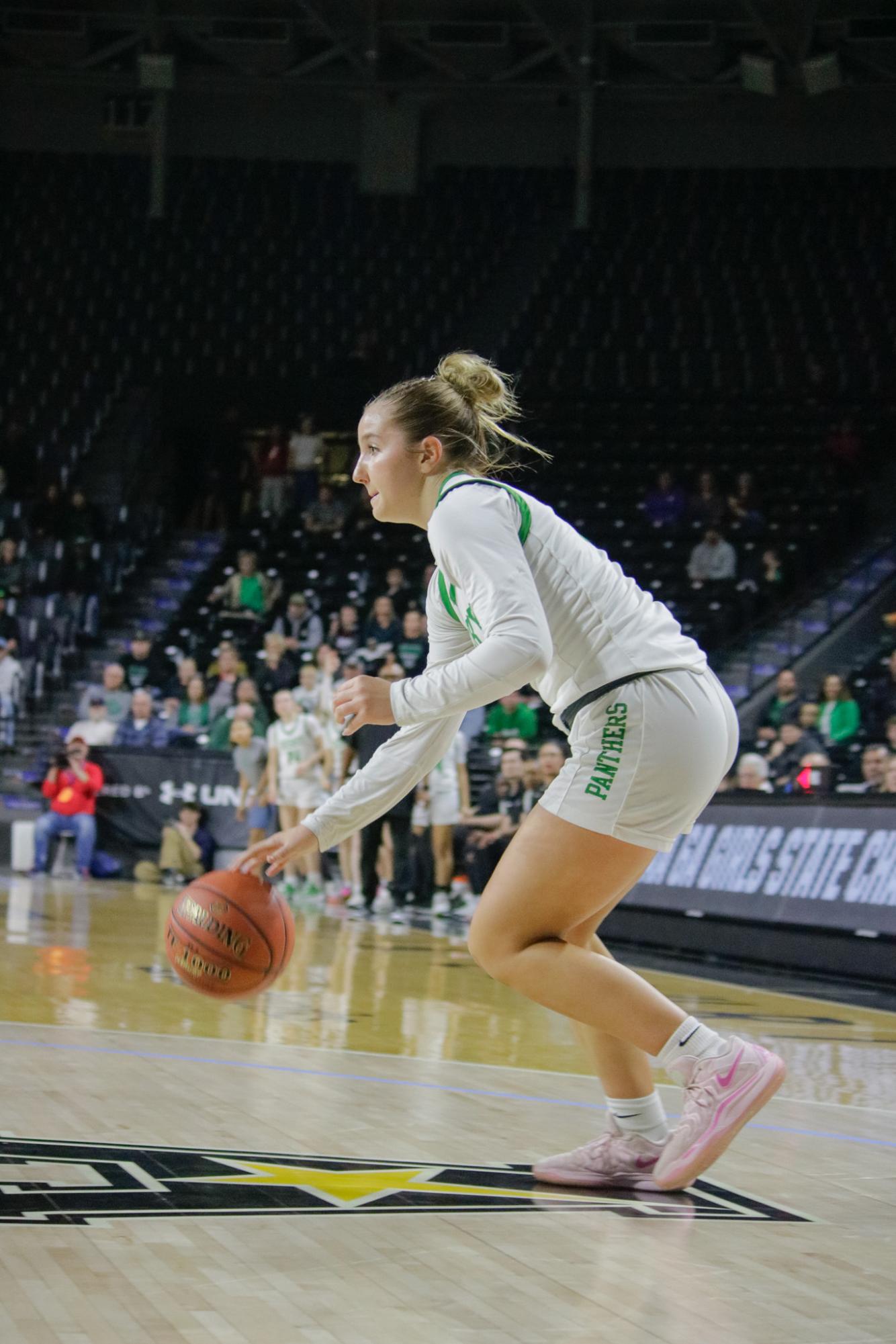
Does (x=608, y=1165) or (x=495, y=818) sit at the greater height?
(x=495, y=818)

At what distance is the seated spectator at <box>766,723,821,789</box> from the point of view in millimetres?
10898

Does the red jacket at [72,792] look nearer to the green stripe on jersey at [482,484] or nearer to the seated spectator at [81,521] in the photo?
the seated spectator at [81,521]

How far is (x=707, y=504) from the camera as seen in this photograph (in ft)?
61.4

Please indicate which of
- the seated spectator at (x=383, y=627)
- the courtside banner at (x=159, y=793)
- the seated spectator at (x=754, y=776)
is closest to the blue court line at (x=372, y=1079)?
Answer: the seated spectator at (x=754, y=776)

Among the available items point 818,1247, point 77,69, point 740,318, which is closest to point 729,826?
point 818,1247

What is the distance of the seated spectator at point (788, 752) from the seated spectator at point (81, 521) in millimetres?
Answer: 11252

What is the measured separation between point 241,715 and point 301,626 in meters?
2.75

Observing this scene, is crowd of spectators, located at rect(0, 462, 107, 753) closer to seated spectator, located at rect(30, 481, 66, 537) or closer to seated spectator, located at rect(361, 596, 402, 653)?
seated spectator, located at rect(30, 481, 66, 537)

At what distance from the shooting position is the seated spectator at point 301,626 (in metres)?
17.4

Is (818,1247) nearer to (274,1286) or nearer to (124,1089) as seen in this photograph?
(274,1286)

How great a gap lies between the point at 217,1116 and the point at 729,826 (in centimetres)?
660

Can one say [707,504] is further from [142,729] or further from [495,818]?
[495,818]

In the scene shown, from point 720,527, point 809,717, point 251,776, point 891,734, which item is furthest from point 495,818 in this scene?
point 720,527

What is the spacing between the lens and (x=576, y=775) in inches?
139
